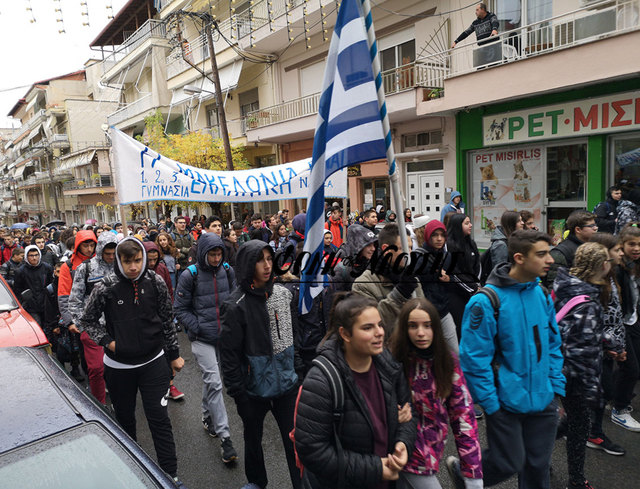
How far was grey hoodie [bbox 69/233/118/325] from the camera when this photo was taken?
3.94 meters

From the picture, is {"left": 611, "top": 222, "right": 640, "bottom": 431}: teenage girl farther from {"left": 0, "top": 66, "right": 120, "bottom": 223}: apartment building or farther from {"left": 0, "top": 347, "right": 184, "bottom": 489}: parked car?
{"left": 0, "top": 66, "right": 120, "bottom": 223}: apartment building

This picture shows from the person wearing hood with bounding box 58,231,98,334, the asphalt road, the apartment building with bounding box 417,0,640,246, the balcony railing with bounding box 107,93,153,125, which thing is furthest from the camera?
the balcony railing with bounding box 107,93,153,125

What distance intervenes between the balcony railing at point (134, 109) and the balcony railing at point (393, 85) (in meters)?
11.3

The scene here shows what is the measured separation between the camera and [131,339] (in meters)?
3.31

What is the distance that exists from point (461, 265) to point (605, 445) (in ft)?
6.55

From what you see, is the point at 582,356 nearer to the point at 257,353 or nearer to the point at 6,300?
the point at 257,353

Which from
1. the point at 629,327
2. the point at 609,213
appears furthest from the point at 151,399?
the point at 609,213

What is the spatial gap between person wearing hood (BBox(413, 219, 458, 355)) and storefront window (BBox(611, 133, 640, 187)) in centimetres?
712

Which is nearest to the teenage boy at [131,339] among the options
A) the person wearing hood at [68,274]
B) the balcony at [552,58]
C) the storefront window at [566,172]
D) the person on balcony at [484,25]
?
the person wearing hood at [68,274]

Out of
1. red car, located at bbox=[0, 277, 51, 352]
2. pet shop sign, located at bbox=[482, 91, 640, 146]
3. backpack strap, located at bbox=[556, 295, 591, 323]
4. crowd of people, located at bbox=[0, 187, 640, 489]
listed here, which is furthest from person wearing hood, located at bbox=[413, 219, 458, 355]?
pet shop sign, located at bbox=[482, 91, 640, 146]

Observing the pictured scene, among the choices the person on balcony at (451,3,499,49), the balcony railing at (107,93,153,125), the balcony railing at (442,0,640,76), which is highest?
the balcony railing at (107,93,153,125)

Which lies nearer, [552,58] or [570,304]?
[570,304]

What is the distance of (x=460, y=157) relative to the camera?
12320mm

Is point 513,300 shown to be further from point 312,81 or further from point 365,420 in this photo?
point 312,81
